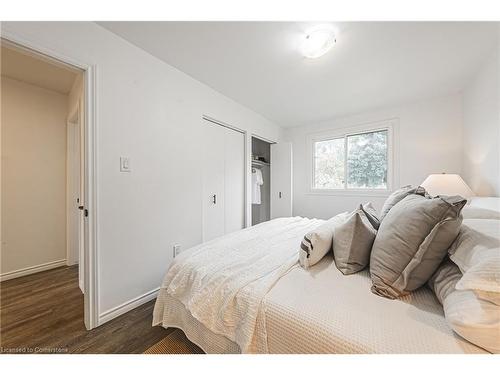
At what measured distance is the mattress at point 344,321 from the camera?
2.04 ft

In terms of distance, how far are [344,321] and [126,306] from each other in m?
1.75

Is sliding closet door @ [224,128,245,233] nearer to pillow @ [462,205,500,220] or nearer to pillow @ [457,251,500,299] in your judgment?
pillow @ [462,205,500,220]

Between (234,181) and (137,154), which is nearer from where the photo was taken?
(137,154)

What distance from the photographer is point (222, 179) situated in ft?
9.45

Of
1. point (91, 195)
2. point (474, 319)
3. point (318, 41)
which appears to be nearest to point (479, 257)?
point (474, 319)

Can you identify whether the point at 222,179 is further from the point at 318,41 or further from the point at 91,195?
the point at 318,41

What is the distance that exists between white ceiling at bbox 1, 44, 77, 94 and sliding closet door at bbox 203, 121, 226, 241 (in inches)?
58.1

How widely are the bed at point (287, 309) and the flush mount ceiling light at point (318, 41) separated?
165 cm

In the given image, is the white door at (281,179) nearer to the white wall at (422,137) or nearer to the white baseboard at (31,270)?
the white wall at (422,137)

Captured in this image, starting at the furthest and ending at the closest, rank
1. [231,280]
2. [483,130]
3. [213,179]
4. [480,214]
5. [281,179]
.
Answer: [281,179] → [213,179] → [483,130] → [480,214] → [231,280]

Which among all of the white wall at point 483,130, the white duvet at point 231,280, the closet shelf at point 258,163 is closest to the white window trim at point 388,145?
the white wall at point 483,130

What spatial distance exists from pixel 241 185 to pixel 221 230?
774 mm

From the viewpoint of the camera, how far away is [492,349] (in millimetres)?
566

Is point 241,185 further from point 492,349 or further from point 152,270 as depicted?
point 492,349
